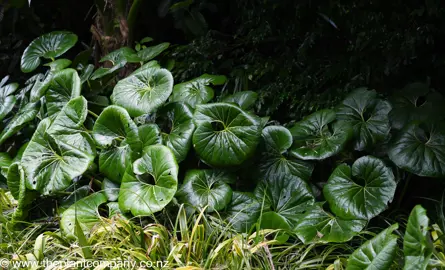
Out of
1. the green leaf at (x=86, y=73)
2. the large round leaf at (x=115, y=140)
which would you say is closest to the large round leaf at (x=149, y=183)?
the large round leaf at (x=115, y=140)

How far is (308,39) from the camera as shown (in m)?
3.26

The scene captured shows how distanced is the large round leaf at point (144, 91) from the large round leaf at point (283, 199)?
0.69m

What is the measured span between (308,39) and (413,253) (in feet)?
5.66

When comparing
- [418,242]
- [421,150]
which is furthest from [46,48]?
[418,242]

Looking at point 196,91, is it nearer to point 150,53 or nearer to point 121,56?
point 150,53

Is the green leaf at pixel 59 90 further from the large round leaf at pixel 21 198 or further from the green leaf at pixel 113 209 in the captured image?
the green leaf at pixel 113 209

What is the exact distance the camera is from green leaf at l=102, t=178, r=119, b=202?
2865 mm

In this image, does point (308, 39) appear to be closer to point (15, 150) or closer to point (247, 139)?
point (247, 139)

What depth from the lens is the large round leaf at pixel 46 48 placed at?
3.54 m

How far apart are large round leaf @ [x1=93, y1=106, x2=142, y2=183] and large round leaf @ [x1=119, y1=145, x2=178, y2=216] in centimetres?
13

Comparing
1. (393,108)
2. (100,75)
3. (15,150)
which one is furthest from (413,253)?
(15,150)

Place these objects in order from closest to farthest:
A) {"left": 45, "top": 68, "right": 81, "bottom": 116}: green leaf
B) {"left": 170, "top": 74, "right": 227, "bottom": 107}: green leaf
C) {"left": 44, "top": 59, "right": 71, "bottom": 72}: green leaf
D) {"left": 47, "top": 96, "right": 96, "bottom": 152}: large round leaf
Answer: {"left": 47, "top": 96, "right": 96, "bottom": 152}: large round leaf → {"left": 170, "top": 74, "right": 227, "bottom": 107}: green leaf → {"left": 45, "top": 68, "right": 81, "bottom": 116}: green leaf → {"left": 44, "top": 59, "right": 71, "bottom": 72}: green leaf

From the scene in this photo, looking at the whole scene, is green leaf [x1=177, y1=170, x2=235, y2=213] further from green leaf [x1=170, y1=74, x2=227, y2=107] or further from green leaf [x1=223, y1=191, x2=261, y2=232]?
green leaf [x1=170, y1=74, x2=227, y2=107]

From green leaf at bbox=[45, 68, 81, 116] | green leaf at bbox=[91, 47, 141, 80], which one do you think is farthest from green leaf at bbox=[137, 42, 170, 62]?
green leaf at bbox=[45, 68, 81, 116]
